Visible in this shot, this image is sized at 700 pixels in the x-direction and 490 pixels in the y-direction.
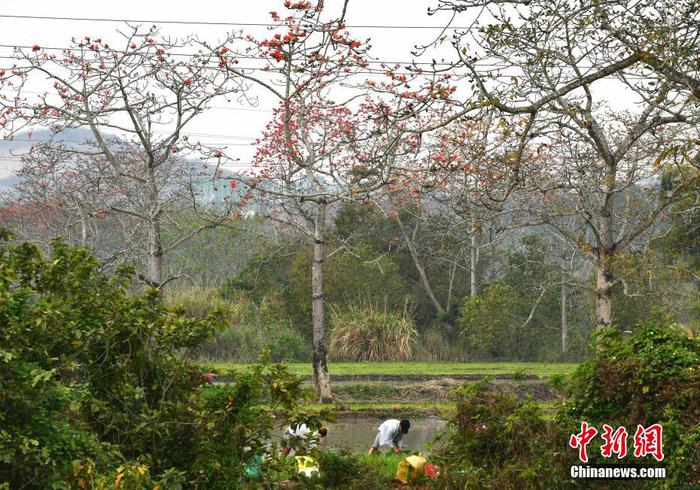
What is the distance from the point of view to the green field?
23.9 m

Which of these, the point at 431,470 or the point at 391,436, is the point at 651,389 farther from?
the point at 391,436

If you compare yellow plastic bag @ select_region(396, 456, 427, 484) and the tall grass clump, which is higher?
the tall grass clump

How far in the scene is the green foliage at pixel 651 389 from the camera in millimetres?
7641

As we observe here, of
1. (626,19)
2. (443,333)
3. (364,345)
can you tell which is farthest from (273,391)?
(443,333)

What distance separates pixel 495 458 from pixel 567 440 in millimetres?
816

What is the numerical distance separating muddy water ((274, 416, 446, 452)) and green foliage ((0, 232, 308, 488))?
568cm

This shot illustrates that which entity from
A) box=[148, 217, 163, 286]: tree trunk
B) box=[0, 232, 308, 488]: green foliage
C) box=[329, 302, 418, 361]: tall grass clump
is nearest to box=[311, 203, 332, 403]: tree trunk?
box=[148, 217, 163, 286]: tree trunk

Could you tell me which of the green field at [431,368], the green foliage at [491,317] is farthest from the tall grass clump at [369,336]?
the green foliage at [491,317]

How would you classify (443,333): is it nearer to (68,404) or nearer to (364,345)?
(364,345)

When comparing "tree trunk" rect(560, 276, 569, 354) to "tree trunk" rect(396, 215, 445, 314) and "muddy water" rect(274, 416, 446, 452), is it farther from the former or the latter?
"muddy water" rect(274, 416, 446, 452)

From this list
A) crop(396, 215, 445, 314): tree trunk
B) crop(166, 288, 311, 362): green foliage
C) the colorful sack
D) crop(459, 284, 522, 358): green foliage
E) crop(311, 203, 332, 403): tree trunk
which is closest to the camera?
the colorful sack

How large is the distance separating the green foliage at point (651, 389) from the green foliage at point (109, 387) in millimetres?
2968

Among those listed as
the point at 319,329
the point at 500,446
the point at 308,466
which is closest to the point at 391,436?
the point at 500,446

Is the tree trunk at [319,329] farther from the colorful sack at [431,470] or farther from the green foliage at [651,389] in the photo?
the green foliage at [651,389]
